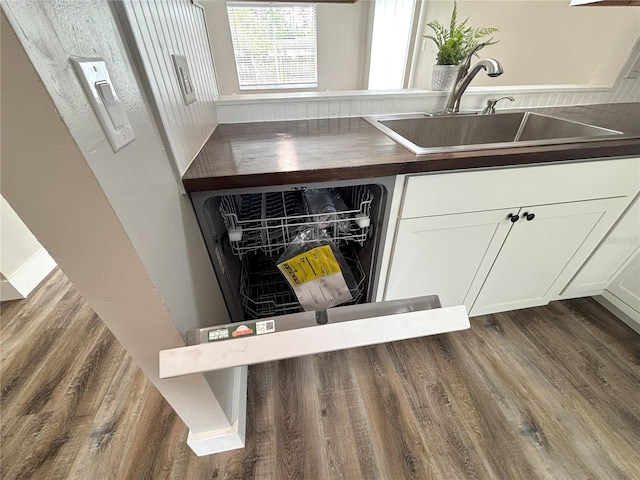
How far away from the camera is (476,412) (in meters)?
1.09

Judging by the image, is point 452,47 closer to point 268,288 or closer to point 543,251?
point 543,251

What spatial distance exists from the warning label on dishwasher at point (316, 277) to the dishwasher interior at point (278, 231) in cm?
9

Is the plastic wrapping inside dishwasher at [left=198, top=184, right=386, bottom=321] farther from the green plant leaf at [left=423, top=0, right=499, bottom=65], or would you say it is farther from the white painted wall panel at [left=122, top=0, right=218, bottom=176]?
the green plant leaf at [left=423, top=0, right=499, bottom=65]

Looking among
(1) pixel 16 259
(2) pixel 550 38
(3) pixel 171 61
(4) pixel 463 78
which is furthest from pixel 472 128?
(1) pixel 16 259

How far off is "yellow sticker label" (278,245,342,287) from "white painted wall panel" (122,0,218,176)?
15.9 inches

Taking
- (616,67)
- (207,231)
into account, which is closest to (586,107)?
(616,67)

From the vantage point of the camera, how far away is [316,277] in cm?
89

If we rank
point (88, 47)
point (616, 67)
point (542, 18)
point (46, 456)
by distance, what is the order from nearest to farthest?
point (88, 47), point (46, 456), point (616, 67), point (542, 18)

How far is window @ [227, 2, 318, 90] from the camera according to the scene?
11.1 ft

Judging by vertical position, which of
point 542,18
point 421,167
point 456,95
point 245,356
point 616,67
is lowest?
point 245,356

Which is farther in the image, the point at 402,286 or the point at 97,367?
the point at 97,367

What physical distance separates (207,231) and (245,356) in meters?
0.41

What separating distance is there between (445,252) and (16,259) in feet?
7.72

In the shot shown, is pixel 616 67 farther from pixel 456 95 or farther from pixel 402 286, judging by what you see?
pixel 402 286
